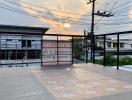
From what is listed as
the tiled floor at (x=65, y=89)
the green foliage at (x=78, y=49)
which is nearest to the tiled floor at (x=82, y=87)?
the tiled floor at (x=65, y=89)

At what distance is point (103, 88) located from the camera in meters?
2.87

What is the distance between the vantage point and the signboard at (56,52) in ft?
16.9

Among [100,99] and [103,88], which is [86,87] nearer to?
[103,88]

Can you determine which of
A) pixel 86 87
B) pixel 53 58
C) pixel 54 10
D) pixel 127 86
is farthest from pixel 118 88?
pixel 54 10

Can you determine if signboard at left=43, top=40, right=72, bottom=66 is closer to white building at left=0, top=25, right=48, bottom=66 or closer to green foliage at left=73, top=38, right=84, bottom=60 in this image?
white building at left=0, top=25, right=48, bottom=66

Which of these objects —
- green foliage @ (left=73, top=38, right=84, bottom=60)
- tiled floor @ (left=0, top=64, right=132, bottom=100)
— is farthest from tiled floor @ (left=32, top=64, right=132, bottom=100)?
green foliage @ (left=73, top=38, right=84, bottom=60)

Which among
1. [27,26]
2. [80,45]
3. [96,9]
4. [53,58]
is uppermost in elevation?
[96,9]

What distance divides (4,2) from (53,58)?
753 centimetres

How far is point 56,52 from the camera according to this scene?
5.24m

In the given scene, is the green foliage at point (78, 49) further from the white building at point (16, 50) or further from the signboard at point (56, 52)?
the white building at point (16, 50)

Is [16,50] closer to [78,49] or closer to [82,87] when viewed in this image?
[78,49]

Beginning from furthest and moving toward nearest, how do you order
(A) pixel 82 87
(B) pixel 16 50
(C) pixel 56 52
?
(C) pixel 56 52, (B) pixel 16 50, (A) pixel 82 87

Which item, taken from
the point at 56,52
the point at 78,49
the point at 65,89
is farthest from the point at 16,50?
the point at 65,89

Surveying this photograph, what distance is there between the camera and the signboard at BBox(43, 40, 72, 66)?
5.14 metres
